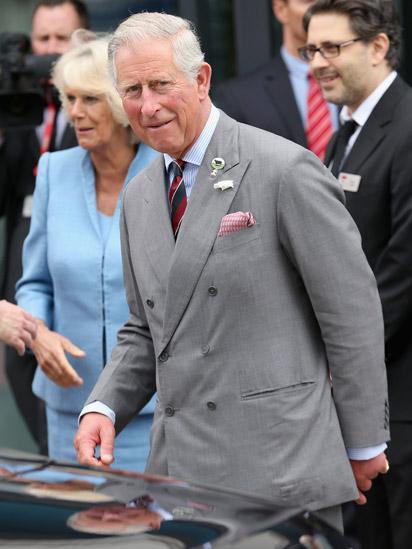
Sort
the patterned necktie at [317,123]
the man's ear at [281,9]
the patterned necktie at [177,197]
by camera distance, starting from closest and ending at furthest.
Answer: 1. the patterned necktie at [177,197]
2. the patterned necktie at [317,123]
3. the man's ear at [281,9]

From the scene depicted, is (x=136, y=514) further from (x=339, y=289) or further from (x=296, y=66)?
(x=296, y=66)

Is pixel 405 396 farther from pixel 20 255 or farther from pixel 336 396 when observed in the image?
pixel 20 255

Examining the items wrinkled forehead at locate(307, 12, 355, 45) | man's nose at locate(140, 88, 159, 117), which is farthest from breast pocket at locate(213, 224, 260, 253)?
wrinkled forehead at locate(307, 12, 355, 45)

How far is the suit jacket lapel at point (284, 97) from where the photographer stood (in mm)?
6152

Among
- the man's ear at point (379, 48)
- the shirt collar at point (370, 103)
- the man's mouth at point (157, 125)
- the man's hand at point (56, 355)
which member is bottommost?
the man's hand at point (56, 355)

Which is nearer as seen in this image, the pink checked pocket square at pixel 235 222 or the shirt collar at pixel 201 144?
the pink checked pocket square at pixel 235 222

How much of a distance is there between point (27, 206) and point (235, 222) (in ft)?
8.72

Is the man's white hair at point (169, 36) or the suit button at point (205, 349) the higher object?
the man's white hair at point (169, 36)

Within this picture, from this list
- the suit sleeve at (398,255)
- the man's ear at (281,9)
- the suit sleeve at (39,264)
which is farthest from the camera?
the man's ear at (281,9)

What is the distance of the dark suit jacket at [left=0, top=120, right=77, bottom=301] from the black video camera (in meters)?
0.10

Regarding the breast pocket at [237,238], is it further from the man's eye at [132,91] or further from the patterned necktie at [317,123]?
the patterned necktie at [317,123]

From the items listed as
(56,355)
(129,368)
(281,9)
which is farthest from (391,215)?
(281,9)

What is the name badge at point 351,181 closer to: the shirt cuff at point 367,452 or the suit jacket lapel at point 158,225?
the suit jacket lapel at point 158,225

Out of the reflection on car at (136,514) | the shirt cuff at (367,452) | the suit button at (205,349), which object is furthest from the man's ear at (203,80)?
the reflection on car at (136,514)
